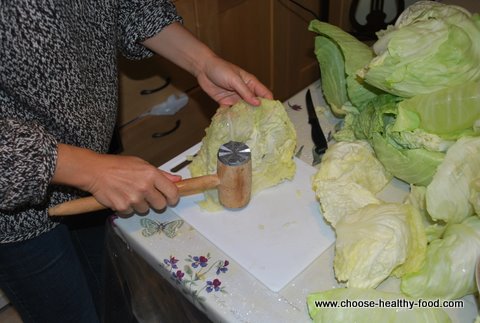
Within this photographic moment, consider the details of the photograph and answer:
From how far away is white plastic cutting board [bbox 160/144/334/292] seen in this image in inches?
31.3

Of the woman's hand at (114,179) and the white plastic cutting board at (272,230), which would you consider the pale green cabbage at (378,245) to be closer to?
the white plastic cutting board at (272,230)

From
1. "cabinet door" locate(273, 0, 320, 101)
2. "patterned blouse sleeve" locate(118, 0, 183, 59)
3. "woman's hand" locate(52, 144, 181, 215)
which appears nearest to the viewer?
"woman's hand" locate(52, 144, 181, 215)

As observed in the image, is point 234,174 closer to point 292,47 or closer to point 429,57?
point 429,57

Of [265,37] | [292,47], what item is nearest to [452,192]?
[265,37]

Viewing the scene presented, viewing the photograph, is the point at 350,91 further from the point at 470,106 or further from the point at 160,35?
the point at 160,35

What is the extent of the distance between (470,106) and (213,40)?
4.24ft

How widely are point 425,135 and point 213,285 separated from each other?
42 cm

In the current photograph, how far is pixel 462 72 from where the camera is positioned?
0.83m

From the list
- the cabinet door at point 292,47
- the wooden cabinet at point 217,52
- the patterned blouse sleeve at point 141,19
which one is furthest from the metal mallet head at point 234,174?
the cabinet door at point 292,47

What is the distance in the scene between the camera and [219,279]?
0.78 meters

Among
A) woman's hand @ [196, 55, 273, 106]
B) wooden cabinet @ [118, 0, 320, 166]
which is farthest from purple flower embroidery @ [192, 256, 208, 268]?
wooden cabinet @ [118, 0, 320, 166]

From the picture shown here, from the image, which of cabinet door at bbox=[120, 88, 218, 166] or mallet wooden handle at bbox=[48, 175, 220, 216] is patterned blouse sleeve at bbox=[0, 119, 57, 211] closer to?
mallet wooden handle at bbox=[48, 175, 220, 216]

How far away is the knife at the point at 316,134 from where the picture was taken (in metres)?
1.03

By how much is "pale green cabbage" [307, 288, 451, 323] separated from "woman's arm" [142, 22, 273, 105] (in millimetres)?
465
